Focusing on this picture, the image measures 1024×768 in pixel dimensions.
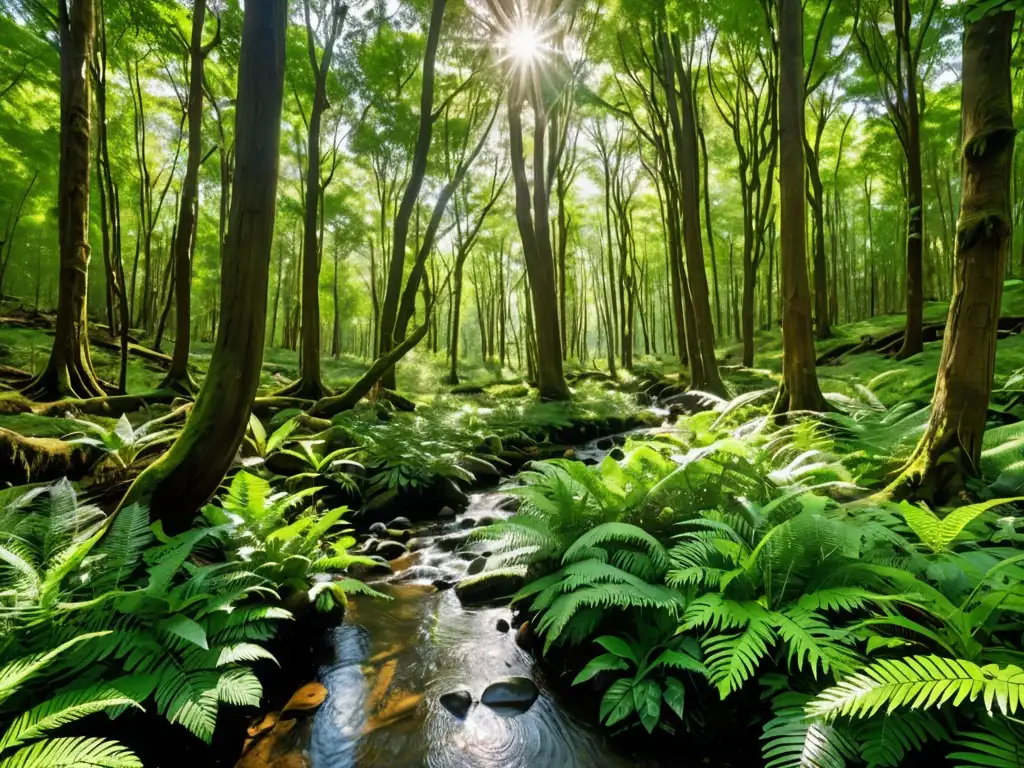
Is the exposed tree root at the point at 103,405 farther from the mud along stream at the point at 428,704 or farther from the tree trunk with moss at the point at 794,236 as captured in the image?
the tree trunk with moss at the point at 794,236

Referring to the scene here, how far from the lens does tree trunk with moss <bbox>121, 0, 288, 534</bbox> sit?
3477 mm

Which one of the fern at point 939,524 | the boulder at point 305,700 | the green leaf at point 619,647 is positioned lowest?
the boulder at point 305,700

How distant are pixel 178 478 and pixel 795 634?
3986mm

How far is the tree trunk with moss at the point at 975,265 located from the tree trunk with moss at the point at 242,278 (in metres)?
5.16

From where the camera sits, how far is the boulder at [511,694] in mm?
2938

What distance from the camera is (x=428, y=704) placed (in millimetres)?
2963

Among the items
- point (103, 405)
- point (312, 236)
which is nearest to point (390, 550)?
point (103, 405)

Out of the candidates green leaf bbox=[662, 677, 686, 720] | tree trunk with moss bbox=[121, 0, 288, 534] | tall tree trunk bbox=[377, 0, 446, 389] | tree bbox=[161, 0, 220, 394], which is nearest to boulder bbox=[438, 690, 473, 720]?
green leaf bbox=[662, 677, 686, 720]

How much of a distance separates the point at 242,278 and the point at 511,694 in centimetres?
353

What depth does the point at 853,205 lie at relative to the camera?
30.2 m

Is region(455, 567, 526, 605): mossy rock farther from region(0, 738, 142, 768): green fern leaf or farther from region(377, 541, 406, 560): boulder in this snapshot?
region(0, 738, 142, 768): green fern leaf

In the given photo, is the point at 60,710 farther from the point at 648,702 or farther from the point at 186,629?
the point at 648,702

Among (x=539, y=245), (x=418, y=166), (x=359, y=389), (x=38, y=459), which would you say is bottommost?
(x=38, y=459)

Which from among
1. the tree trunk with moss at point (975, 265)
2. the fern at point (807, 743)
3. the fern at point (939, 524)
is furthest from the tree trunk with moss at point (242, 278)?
the tree trunk with moss at point (975, 265)
